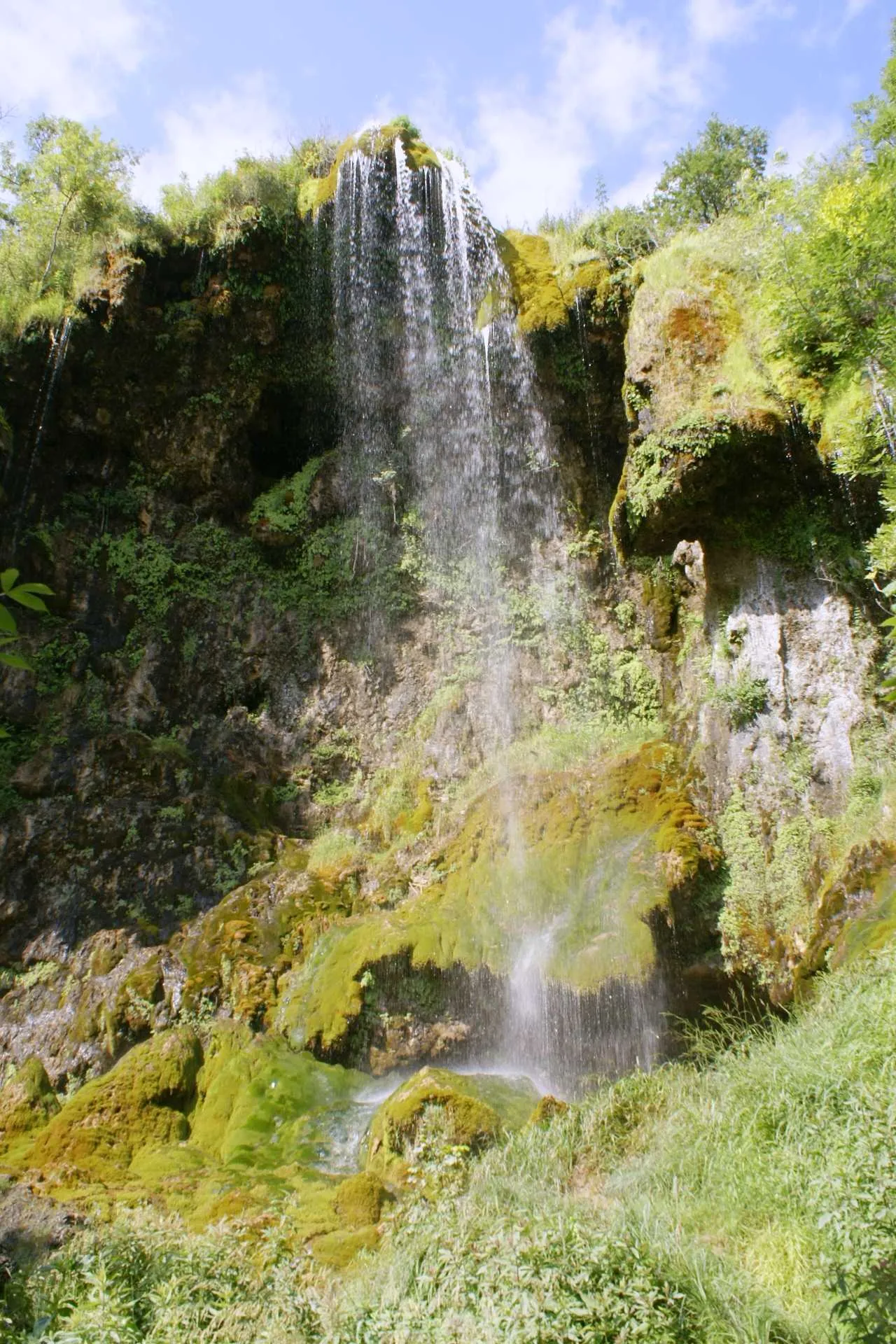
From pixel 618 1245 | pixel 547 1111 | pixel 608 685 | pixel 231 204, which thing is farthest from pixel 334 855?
pixel 231 204

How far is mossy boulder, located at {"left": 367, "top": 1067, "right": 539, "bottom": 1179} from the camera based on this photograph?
5.77 metres

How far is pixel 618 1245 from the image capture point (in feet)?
10.9

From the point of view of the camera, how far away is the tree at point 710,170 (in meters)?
20.4

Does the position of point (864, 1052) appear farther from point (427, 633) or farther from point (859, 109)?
point (859, 109)

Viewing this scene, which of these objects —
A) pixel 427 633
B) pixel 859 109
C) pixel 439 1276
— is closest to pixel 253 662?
pixel 427 633

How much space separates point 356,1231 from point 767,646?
6475 millimetres

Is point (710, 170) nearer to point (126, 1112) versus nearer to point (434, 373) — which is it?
point (434, 373)

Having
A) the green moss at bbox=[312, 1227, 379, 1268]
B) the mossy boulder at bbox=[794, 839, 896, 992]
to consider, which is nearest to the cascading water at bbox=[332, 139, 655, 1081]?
the mossy boulder at bbox=[794, 839, 896, 992]

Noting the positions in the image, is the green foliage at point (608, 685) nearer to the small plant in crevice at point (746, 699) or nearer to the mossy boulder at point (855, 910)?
the small plant in crevice at point (746, 699)

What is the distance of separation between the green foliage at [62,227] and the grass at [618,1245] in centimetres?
1264

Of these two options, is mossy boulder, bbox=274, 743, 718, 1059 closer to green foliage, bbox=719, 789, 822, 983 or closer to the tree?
green foliage, bbox=719, 789, 822, 983

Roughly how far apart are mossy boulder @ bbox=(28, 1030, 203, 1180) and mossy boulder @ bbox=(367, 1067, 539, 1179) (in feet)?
6.39

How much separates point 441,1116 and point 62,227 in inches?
578

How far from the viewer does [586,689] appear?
11.6m
